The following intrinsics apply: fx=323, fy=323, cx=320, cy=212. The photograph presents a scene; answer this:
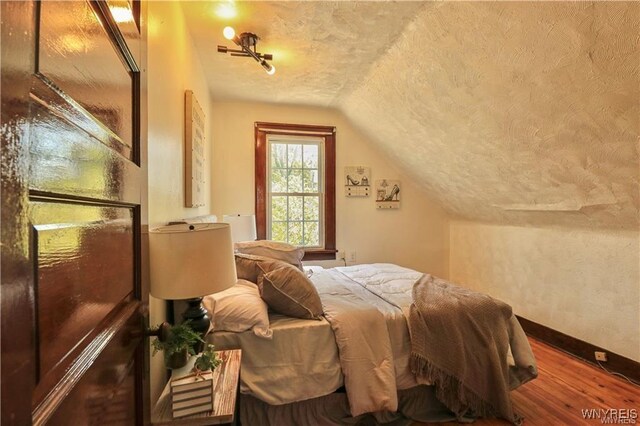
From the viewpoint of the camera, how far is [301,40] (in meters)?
2.41

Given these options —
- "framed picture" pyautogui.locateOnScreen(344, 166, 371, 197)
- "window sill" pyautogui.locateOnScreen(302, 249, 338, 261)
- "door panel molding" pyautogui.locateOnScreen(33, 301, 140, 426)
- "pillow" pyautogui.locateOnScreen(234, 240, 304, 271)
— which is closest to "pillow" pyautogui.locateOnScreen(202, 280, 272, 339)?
"pillow" pyautogui.locateOnScreen(234, 240, 304, 271)

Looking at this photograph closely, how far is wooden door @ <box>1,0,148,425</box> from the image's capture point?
333 millimetres

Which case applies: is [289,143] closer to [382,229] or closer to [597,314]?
[382,229]

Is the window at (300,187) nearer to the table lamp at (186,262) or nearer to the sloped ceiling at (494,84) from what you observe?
the sloped ceiling at (494,84)

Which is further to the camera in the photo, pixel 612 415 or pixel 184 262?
pixel 612 415

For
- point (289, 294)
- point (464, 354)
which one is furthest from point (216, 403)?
point (464, 354)

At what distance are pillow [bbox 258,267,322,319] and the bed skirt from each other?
490 mm

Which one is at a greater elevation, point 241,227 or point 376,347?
point 241,227

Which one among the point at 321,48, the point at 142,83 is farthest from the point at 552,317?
the point at 142,83

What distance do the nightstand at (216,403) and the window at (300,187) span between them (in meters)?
2.54

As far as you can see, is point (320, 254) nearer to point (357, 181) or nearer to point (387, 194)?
point (357, 181)

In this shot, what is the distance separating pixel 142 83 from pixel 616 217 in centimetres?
308

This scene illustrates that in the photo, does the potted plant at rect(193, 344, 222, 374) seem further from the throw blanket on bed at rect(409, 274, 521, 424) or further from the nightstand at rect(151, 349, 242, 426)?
the throw blanket on bed at rect(409, 274, 521, 424)

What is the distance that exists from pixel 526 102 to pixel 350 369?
2000 mm
